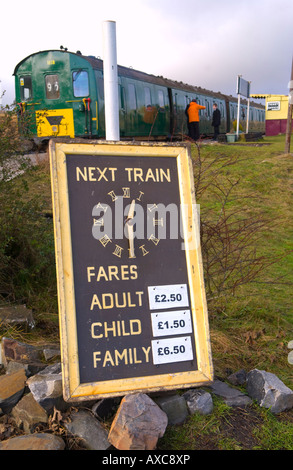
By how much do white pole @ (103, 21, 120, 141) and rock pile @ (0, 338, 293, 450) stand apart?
1967 mm

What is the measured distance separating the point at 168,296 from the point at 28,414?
3.43 feet

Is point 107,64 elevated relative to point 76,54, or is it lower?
lower

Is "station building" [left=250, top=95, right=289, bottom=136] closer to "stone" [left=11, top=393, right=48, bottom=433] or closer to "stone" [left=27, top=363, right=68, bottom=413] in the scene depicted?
"stone" [left=27, top=363, right=68, bottom=413]

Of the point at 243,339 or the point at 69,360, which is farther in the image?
the point at 243,339

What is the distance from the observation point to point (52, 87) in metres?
13.6

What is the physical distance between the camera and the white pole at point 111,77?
3.83m

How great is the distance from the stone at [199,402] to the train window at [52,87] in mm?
12072

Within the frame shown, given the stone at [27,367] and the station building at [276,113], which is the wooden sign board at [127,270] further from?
the station building at [276,113]

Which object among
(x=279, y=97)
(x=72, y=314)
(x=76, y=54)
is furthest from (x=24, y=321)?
(x=279, y=97)

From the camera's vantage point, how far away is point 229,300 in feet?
16.5

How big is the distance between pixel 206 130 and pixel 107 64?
20210 mm

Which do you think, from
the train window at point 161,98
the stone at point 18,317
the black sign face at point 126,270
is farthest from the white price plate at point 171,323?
the train window at point 161,98

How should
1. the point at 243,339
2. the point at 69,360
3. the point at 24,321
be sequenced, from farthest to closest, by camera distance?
1. the point at 243,339
2. the point at 24,321
3. the point at 69,360

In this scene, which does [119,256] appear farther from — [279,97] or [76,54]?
[279,97]
